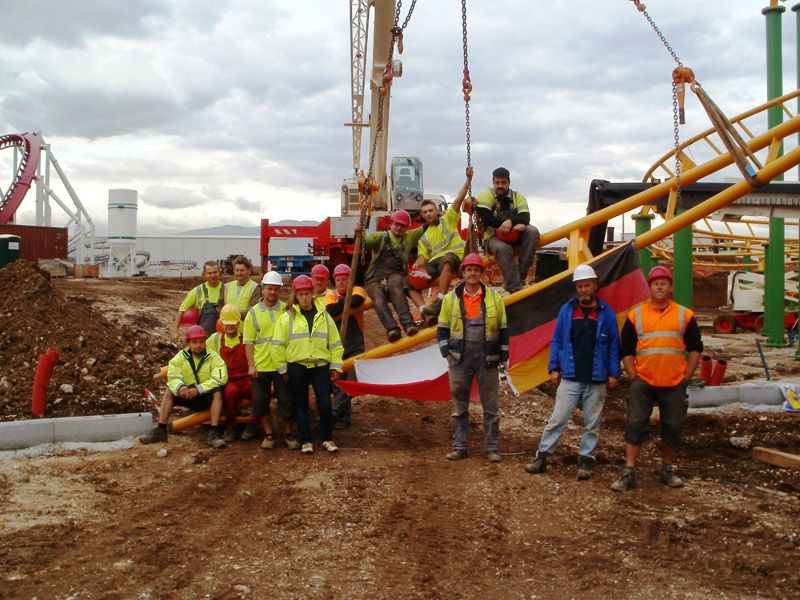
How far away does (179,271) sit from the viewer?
48875mm

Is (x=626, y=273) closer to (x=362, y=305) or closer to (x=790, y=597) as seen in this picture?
(x=362, y=305)

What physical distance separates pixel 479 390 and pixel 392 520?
2.42 metres

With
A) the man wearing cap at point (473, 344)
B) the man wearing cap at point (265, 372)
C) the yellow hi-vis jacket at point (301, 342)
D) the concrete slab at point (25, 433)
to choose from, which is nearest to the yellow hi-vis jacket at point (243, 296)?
the man wearing cap at point (265, 372)

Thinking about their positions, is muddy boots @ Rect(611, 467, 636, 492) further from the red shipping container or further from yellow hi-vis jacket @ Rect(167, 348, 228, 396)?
the red shipping container

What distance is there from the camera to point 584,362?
298 inches

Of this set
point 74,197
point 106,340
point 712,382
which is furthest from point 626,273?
point 74,197

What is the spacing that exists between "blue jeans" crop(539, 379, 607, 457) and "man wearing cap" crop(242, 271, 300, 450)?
2772 millimetres

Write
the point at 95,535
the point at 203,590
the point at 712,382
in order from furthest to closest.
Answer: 1. the point at 712,382
2. the point at 95,535
3. the point at 203,590

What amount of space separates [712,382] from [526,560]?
23.0 ft

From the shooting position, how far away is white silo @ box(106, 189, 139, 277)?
1572 inches

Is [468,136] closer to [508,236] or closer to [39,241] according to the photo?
[508,236]

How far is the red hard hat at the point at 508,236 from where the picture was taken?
29.9 feet

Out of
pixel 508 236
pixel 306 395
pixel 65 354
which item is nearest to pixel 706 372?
pixel 508 236

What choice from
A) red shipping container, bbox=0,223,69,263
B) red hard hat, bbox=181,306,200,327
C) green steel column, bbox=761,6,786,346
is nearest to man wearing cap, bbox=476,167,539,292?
red hard hat, bbox=181,306,200,327
